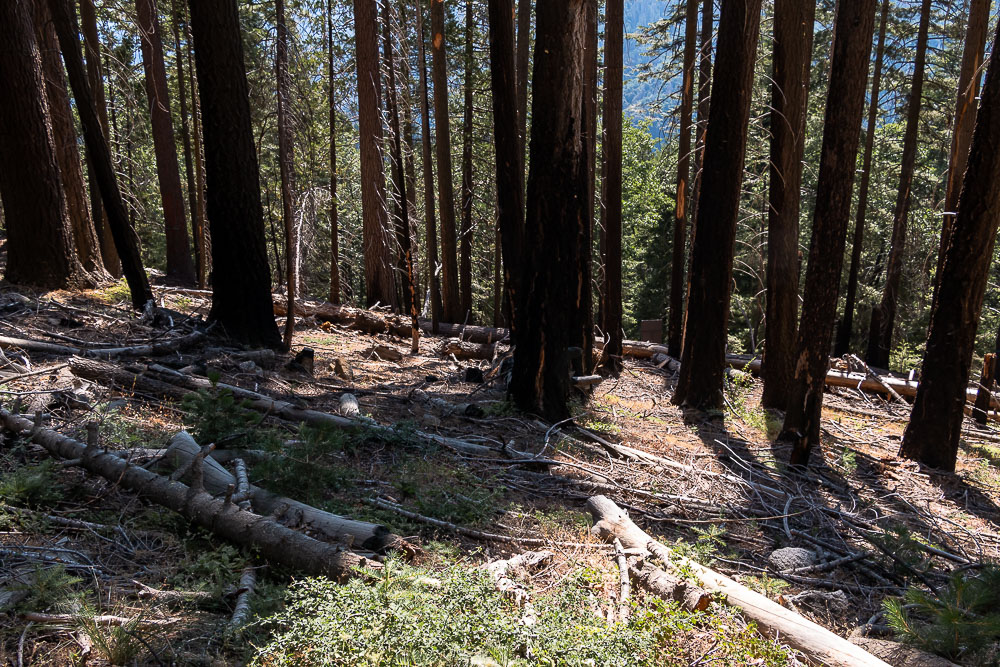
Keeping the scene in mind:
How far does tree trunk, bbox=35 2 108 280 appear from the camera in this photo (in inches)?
418

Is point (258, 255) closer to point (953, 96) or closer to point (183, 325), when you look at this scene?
point (183, 325)

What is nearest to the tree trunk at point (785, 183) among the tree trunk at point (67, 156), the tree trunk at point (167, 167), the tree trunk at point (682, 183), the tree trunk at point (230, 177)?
the tree trunk at point (682, 183)

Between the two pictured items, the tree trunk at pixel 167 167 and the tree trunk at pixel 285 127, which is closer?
the tree trunk at pixel 285 127

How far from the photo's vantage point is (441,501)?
4.73 metres

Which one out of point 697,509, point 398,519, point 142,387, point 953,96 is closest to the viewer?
point 398,519

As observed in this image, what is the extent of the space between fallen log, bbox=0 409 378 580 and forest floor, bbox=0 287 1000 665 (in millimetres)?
88

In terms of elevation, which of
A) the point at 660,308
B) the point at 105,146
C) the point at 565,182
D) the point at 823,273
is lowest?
the point at 660,308

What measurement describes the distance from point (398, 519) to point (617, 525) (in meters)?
1.60

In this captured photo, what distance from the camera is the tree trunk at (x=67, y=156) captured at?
1062 centimetres

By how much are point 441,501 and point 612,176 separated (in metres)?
8.90

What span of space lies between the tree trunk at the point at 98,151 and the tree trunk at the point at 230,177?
56.3 inches

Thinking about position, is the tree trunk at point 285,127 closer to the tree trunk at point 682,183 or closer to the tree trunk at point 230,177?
the tree trunk at point 230,177

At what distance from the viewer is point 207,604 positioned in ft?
10.1

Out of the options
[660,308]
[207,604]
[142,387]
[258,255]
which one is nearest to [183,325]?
[258,255]
